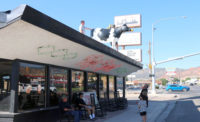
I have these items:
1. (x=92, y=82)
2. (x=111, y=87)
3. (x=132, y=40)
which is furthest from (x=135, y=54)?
(x=92, y=82)

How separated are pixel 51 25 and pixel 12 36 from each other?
105 cm

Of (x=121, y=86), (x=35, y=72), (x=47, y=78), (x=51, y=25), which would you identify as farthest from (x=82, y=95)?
(x=121, y=86)

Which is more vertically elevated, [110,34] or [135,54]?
[135,54]

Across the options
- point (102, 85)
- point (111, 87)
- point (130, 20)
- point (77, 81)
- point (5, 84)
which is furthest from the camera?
point (130, 20)

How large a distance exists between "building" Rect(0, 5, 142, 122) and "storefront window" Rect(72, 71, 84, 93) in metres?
0.05

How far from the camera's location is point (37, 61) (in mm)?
8586

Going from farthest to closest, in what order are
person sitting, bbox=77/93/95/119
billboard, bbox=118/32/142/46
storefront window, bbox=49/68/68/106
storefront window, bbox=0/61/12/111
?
billboard, bbox=118/32/142/46
person sitting, bbox=77/93/95/119
storefront window, bbox=49/68/68/106
storefront window, bbox=0/61/12/111

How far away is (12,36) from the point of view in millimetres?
6121

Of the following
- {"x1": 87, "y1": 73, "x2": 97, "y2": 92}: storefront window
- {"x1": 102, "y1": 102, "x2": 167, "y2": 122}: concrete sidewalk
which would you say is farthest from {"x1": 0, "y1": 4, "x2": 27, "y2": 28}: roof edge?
{"x1": 87, "y1": 73, "x2": 97, "y2": 92}: storefront window

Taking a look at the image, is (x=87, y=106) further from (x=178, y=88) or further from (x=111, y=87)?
(x=178, y=88)

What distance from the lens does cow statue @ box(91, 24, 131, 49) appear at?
59.4 feet

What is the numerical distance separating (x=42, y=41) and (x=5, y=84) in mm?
2402

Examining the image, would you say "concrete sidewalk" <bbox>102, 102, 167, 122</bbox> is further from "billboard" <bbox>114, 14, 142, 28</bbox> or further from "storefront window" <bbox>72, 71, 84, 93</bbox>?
"billboard" <bbox>114, 14, 142, 28</bbox>

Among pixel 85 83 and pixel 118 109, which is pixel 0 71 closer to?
pixel 85 83
